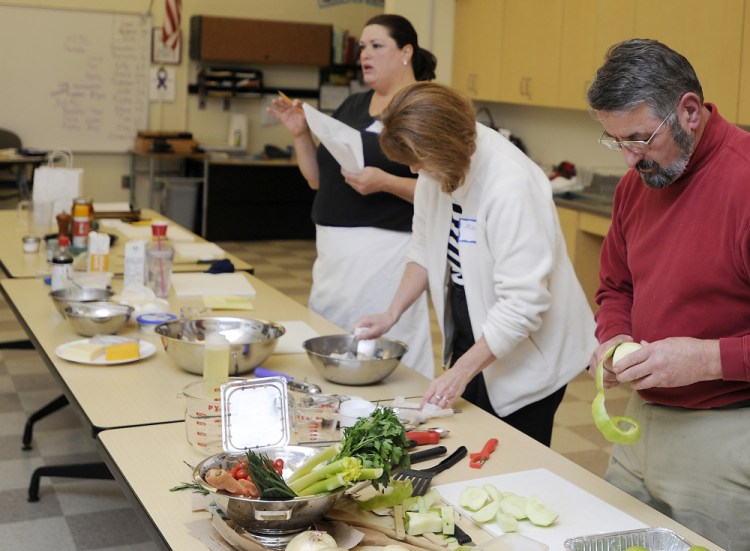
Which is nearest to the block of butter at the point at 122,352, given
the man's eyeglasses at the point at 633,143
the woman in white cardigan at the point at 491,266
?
the woman in white cardigan at the point at 491,266

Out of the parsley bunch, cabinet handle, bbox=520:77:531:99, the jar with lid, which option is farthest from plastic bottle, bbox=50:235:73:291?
cabinet handle, bbox=520:77:531:99

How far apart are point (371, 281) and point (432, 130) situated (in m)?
1.30

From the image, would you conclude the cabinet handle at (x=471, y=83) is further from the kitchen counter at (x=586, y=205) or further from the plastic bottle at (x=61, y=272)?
the plastic bottle at (x=61, y=272)

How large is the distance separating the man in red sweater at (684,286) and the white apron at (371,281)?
142 centimetres

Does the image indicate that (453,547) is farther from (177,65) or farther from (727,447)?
(177,65)

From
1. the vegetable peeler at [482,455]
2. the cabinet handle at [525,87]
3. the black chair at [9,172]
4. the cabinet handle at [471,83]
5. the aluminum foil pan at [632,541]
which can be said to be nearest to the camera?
the aluminum foil pan at [632,541]

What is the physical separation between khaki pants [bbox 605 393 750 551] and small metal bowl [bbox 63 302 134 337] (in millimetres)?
1604

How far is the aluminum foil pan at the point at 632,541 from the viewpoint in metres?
1.59

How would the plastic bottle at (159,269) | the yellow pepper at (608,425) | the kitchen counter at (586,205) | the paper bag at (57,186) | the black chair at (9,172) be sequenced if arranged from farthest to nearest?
the black chair at (9,172) < the kitchen counter at (586,205) < the paper bag at (57,186) < the plastic bottle at (159,269) < the yellow pepper at (608,425)

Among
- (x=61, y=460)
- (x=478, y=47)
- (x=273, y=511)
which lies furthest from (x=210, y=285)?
(x=478, y=47)

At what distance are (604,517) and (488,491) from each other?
0.22 m

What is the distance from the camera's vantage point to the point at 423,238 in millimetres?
2861

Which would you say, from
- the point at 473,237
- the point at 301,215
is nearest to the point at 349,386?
the point at 473,237

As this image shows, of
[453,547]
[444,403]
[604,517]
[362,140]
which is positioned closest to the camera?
[453,547]
